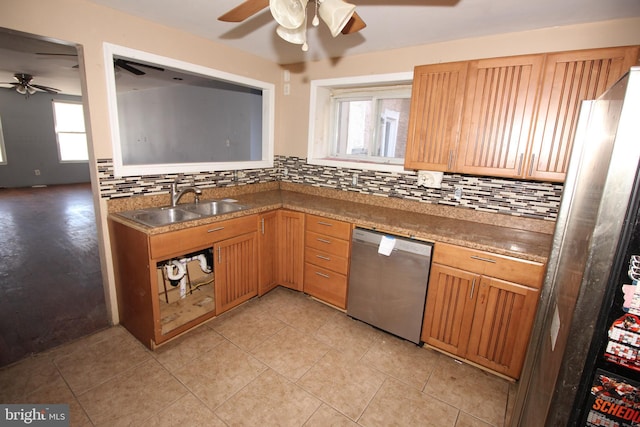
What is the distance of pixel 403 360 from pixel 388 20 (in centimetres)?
239

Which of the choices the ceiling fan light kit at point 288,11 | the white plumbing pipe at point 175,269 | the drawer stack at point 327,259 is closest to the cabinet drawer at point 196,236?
the white plumbing pipe at point 175,269

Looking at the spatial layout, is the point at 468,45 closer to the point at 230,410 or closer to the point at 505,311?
the point at 505,311

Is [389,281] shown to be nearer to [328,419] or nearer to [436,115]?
[328,419]

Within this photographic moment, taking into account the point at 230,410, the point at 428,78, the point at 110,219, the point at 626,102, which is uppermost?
the point at 428,78

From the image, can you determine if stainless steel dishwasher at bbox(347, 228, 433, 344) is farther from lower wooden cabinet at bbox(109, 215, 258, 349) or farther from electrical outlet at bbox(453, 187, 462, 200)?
lower wooden cabinet at bbox(109, 215, 258, 349)

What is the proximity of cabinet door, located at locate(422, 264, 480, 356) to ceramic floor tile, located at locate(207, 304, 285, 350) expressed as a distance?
1.16m

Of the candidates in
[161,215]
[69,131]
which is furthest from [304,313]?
[69,131]

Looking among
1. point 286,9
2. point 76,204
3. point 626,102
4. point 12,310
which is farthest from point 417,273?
point 76,204

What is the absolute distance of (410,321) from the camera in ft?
7.07

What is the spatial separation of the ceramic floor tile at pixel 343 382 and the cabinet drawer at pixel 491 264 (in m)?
0.90

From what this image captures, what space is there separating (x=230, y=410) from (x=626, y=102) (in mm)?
2012

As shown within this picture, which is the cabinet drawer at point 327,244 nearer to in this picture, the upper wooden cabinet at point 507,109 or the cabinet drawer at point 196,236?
the cabinet drawer at point 196,236

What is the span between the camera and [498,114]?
1973 millimetres

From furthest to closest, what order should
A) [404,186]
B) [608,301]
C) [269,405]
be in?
[404,186] < [269,405] < [608,301]
